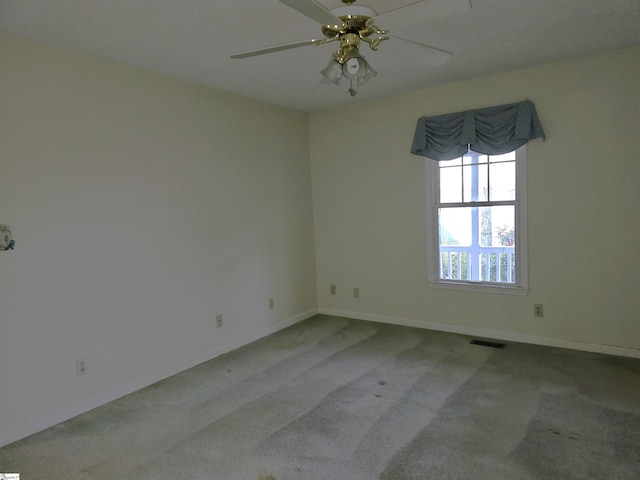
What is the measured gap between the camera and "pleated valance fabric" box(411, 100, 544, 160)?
11.8 ft

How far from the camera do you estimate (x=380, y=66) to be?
3.38 metres

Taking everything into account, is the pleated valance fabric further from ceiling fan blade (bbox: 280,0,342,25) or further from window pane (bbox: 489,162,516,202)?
ceiling fan blade (bbox: 280,0,342,25)

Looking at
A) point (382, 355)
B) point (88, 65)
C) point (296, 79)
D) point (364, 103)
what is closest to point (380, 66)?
point (296, 79)

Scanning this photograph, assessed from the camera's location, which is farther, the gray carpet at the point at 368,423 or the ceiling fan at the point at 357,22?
the gray carpet at the point at 368,423

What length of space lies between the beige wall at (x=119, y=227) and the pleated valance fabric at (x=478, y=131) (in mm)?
1578

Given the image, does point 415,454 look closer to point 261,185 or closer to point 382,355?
point 382,355

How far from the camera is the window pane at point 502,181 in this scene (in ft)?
12.7

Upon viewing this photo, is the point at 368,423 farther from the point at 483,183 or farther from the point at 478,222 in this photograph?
the point at 483,183

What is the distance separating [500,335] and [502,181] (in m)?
1.45

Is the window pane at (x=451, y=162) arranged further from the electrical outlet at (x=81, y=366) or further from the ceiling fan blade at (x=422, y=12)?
the electrical outlet at (x=81, y=366)

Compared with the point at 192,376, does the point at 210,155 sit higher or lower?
higher

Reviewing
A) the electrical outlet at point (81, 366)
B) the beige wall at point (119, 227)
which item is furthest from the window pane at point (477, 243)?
the electrical outlet at point (81, 366)

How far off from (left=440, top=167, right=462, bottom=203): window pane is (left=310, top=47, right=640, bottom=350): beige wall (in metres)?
0.20

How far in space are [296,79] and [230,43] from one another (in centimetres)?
92
